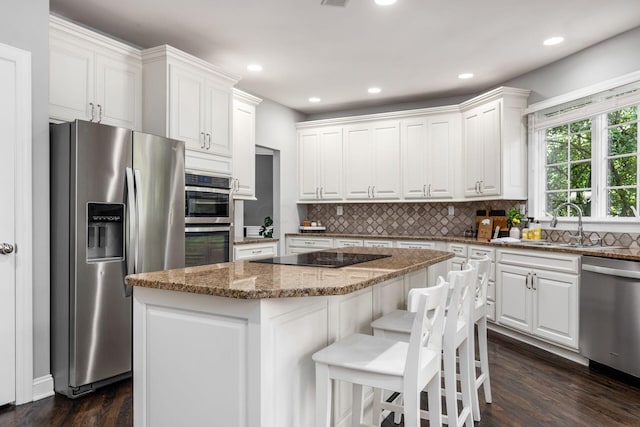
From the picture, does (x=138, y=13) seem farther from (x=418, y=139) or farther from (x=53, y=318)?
(x=418, y=139)

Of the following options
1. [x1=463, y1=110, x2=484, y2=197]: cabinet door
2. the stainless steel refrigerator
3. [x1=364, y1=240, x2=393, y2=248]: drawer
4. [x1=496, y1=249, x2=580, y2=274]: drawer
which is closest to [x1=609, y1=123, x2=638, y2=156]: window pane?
[x1=496, y1=249, x2=580, y2=274]: drawer

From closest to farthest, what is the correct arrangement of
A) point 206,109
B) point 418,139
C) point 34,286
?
point 34,286 < point 206,109 < point 418,139

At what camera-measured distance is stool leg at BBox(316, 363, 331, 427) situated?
174cm

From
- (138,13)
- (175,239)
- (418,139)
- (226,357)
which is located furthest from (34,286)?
(418,139)

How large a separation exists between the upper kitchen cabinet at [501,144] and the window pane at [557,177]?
0.80 feet

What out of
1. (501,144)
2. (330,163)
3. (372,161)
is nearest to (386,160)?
(372,161)

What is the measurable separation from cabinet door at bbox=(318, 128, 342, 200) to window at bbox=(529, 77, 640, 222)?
2.44 metres

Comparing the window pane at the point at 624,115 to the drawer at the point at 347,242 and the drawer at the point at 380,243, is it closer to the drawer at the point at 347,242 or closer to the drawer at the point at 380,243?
the drawer at the point at 380,243

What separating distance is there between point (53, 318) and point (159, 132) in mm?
1575

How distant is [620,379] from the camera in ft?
10.5

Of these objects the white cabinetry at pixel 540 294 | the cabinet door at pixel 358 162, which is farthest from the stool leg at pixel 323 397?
the cabinet door at pixel 358 162

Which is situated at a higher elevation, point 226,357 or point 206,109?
point 206,109

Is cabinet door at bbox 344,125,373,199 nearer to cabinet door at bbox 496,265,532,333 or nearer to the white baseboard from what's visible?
cabinet door at bbox 496,265,532,333

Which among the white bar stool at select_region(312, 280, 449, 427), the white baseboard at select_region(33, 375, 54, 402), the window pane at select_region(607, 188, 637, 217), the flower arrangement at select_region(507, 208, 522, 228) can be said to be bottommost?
the white baseboard at select_region(33, 375, 54, 402)
